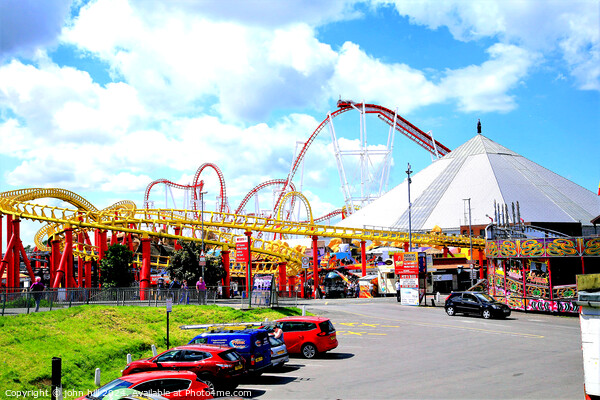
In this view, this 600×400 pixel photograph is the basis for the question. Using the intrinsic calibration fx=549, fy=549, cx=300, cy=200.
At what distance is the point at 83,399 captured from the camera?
1027cm

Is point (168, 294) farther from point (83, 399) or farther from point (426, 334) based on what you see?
point (83, 399)

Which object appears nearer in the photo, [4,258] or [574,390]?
[574,390]

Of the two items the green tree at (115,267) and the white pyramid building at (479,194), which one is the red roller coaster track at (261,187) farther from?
the green tree at (115,267)

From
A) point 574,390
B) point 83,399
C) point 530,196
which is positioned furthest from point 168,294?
point 530,196

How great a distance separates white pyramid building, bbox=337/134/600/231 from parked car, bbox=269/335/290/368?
63238 millimetres

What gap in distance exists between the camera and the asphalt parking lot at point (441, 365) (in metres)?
13.5

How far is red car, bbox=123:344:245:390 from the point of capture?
13305mm

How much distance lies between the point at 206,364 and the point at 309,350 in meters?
6.89

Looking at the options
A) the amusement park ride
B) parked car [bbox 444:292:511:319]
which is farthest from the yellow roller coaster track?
parked car [bbox 444:292:511:319]

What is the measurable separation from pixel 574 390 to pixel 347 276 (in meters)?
49.4

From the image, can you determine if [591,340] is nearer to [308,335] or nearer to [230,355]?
[230,355]

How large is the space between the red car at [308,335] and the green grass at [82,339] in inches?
189

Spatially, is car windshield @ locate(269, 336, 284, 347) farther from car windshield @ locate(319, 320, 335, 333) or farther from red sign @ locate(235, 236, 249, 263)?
red sign @ locate(235, 236, 249, 263)

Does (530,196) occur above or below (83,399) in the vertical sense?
above
